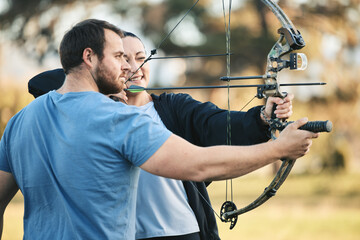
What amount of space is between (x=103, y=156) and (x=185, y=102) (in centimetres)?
91

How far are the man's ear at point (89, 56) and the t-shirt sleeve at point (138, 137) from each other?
0.87 ft

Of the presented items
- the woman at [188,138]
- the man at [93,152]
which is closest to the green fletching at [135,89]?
the woman at [188,138]

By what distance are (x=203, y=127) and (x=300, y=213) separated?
7.81 m

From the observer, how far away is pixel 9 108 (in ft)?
43.0

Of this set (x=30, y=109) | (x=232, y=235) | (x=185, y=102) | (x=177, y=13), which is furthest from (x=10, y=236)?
(x=177, y=13)

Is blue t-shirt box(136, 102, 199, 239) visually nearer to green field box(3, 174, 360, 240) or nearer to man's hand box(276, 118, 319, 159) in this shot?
man's hand box(276, 118, 319, 159)

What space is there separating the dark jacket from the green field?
4783 millimetres

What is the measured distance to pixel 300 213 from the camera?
9.50m

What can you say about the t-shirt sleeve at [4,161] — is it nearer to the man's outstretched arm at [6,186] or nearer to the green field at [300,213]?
the man's outstretched arm at [6,186]

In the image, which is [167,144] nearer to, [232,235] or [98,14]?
[232,235]

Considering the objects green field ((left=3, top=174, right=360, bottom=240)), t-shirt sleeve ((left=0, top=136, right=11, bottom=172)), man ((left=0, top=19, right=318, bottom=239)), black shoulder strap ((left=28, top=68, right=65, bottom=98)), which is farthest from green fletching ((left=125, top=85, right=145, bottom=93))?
green field ((left=3, top=174, right=360, bottom=240))

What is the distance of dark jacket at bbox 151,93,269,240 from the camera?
205 cm

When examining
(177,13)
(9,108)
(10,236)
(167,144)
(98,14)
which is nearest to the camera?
(167,144)

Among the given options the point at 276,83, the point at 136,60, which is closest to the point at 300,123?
the point at 276,83
